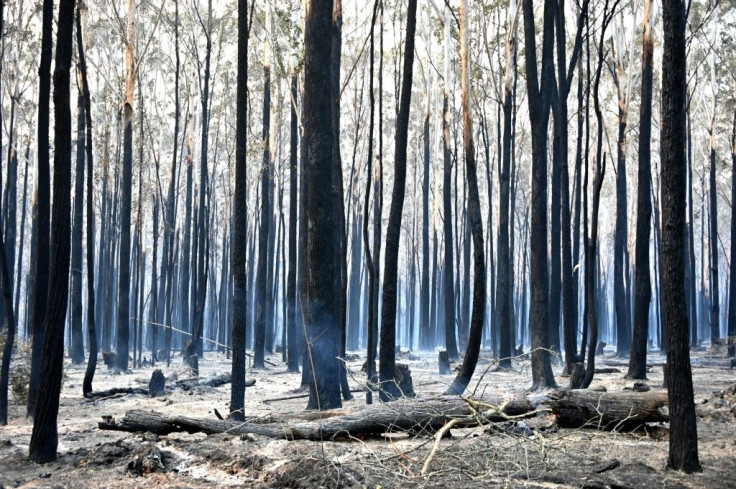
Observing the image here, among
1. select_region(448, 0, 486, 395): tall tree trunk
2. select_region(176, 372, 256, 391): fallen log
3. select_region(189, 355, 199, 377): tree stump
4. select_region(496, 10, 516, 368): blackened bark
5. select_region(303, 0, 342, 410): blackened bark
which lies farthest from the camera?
select_region(496, 10, 516, 368): blackened bark

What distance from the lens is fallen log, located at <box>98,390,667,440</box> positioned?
5.63 metres

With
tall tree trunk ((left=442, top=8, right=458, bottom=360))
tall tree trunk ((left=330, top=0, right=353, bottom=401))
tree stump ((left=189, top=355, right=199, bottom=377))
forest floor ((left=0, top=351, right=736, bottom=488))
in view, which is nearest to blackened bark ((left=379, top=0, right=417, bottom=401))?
tall tree trunk ((left=330, top=0, right=353, bottom=401))

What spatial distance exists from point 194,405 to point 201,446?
165 inches

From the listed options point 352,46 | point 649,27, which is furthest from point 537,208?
point 352,46

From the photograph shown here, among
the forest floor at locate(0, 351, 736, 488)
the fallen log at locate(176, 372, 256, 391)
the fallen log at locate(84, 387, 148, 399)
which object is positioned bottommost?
the fallen log at locate(176, 372, 256, 391)

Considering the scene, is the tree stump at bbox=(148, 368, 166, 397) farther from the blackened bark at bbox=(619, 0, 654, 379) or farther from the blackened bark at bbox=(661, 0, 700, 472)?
the blackened bark at bbox=(661, 0, 700, 472)

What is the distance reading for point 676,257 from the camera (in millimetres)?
4691

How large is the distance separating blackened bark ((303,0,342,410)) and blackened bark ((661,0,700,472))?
3.70m

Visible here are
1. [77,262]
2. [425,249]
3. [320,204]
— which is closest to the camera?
[320,204]

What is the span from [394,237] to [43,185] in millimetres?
4069

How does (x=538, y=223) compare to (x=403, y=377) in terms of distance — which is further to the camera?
(x=538, y=223)

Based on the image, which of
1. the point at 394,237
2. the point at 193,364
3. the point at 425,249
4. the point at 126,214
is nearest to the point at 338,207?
the point at 394,237

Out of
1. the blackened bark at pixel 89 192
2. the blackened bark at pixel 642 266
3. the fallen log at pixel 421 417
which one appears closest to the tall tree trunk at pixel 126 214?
the blackened bark at pixel 89 192

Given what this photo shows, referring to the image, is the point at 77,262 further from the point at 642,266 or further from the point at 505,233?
the point at 642,266
